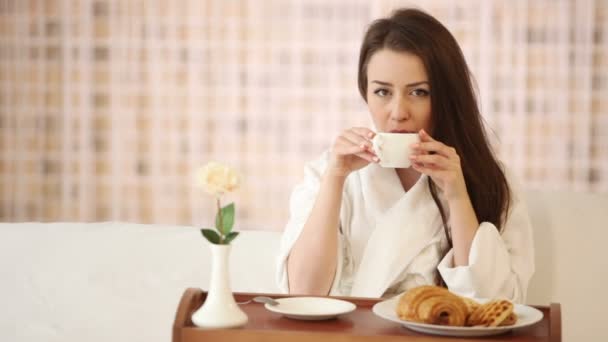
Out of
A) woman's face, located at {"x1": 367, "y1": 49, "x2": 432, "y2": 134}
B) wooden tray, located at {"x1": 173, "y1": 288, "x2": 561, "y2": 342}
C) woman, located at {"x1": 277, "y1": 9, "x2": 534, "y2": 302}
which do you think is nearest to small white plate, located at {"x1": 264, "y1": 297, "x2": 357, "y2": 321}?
wooden tray, located at {"x1": 173, "y1": 288, "x2": 561, "y2": 342}

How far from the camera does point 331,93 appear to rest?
414cm

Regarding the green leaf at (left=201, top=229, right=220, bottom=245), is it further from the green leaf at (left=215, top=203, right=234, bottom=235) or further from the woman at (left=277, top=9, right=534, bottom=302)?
the woman at (left=277, top=9, right=534, bottom=302)

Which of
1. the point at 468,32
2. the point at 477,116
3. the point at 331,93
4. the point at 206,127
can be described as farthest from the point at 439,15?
the point at 477,116

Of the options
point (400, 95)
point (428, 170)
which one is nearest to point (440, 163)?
point (428, 170)

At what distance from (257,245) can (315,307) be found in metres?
0.76

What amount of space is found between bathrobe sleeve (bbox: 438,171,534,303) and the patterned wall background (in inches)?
83.2

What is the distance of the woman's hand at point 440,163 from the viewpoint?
1.74m

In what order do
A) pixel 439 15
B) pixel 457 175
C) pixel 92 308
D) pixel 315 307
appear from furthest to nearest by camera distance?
1. pixel 439 15
2. pixel 92 308
3. pixel 457 175
4. pixel 315 307

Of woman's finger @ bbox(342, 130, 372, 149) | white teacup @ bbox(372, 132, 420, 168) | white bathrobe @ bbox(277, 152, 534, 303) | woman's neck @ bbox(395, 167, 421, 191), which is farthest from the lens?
woman's neck @ bbox(395, 167, 421, 191)

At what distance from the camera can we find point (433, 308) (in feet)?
4.43

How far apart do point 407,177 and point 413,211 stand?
0.43ft

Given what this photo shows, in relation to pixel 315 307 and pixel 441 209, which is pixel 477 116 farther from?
pixel 315 307

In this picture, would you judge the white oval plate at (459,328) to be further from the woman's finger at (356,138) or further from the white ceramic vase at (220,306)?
the woman's finger at (356,138)

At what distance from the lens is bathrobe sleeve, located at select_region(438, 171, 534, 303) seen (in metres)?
1.91
